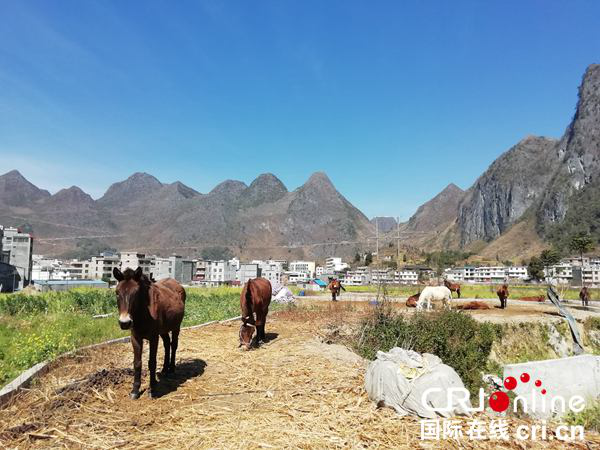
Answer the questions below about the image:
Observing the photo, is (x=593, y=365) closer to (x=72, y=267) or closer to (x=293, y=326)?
(x=293, y=326)

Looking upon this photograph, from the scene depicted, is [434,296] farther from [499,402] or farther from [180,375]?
[180,375]

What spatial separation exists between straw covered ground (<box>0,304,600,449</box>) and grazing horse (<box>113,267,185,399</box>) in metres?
0.60

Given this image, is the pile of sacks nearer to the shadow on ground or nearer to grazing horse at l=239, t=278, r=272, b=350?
the shadow on ground

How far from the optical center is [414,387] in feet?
19.5

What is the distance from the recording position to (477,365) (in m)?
17.8

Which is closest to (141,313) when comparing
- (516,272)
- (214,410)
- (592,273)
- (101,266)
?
(214,410)

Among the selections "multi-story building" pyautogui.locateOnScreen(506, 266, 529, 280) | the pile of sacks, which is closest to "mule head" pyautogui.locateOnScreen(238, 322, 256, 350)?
the pile of sacks

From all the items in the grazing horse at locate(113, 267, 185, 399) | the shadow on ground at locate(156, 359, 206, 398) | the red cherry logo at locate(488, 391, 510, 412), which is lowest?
the shadow on ground at locate(156, 359, 206, 398)

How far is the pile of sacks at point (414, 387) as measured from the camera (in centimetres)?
572

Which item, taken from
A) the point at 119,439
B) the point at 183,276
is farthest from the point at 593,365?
the point at 183,276

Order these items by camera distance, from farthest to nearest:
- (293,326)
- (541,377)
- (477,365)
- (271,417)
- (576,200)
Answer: (576,200) < (477,365) < (293,326) < (541,377) < (271,417)

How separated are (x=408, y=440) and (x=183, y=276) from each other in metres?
124

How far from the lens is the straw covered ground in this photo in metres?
5.06

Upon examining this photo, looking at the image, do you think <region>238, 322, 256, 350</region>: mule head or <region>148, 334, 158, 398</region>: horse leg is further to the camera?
<region>238, 322, 256, 350</region>: mule head
